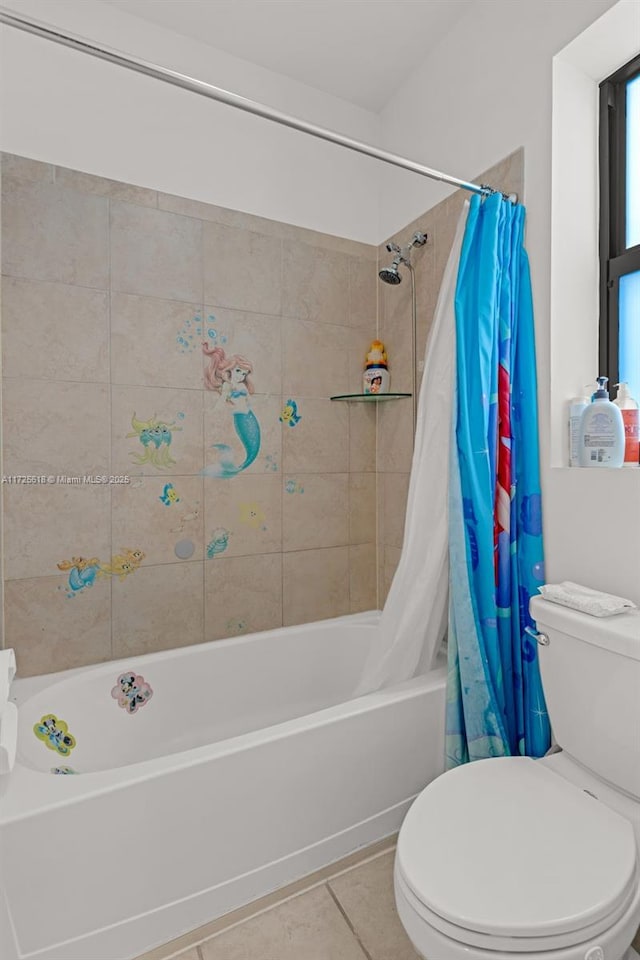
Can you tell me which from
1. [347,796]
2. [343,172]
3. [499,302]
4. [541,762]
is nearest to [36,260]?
[343,172]

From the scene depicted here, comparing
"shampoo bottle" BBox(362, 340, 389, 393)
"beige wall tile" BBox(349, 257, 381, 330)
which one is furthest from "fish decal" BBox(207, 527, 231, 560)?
"beige wall tile" BBox(349, 257, 381, 330)

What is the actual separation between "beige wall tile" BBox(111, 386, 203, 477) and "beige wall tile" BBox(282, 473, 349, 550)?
16.6 inches

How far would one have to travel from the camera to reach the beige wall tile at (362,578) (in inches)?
90.9

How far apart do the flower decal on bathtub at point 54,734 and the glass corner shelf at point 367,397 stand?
5.01 feet

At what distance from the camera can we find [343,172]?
2.22 m

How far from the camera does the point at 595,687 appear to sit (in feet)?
3.86

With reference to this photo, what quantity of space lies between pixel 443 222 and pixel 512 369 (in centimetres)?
74

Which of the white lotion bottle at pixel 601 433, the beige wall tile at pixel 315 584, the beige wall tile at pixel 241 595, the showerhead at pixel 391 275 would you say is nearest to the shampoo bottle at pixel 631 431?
the white lotion bottle at pixel 601 433

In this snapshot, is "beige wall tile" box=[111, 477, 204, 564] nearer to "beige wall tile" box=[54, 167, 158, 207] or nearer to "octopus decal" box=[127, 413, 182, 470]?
"octopus decal" box=[127, 413, 182, 470]

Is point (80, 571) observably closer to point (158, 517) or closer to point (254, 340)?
point (158, 517)

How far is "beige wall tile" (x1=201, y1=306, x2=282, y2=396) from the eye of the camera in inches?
77.3

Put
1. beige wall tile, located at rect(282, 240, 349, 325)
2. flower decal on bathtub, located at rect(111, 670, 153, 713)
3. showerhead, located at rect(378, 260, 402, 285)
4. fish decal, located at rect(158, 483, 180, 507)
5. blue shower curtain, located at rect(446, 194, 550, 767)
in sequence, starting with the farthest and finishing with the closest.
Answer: beige wall tile, located at rect(282, 240, 349, 325)
showerhead, located at rect(378, 260, 402, 285)
fish decal, located at rect(158, 483, 180, 507)
flower decal on bathtub, located at rect(111, 670, 153, 713)
blue shower curtain, located at rect(446, 194, 550, 767)

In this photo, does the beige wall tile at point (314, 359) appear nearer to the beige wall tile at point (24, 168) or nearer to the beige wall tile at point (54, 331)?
the beige wall tile at point (54, 331)

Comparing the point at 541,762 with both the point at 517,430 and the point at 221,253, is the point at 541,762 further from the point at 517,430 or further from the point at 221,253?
the point at 221,253
